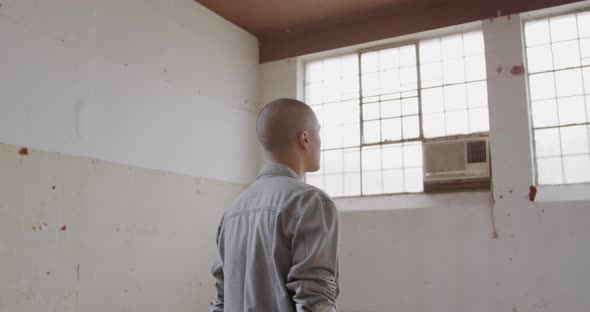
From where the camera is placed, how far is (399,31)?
18.2ft

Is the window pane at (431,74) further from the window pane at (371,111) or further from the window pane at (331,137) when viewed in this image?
the window pane at (331,137)

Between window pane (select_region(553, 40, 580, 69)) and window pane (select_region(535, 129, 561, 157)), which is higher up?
window pane (select_region(553, 40, 580, 69))

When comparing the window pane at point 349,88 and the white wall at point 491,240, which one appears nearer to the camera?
the white wall at point 491,240

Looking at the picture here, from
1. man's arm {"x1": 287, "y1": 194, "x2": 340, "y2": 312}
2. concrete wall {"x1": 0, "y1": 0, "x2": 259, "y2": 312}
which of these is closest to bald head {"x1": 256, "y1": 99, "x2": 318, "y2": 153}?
man's arm {"x1": 287, "y1": 194, "x2": 340, "y2": 312}

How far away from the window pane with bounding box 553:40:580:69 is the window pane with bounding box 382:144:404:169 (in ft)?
5.40

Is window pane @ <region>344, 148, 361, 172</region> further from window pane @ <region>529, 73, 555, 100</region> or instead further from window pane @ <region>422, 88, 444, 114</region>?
window pane @ <region>529, 73, 555, 100</region>

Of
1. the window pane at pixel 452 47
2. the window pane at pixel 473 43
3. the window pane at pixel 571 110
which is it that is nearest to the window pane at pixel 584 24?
the window pane at pixel 571 110

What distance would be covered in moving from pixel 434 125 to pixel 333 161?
1162 millimetres

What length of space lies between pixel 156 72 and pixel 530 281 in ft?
12.2

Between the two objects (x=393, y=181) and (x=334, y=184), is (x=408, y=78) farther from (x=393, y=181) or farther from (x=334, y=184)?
(x=334, y=184)

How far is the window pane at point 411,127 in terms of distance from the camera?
5.48 metres

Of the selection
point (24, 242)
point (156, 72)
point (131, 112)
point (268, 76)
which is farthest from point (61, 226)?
point (268, 76)

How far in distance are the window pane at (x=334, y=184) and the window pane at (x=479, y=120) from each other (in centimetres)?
146

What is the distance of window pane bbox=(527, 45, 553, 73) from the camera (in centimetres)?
498
